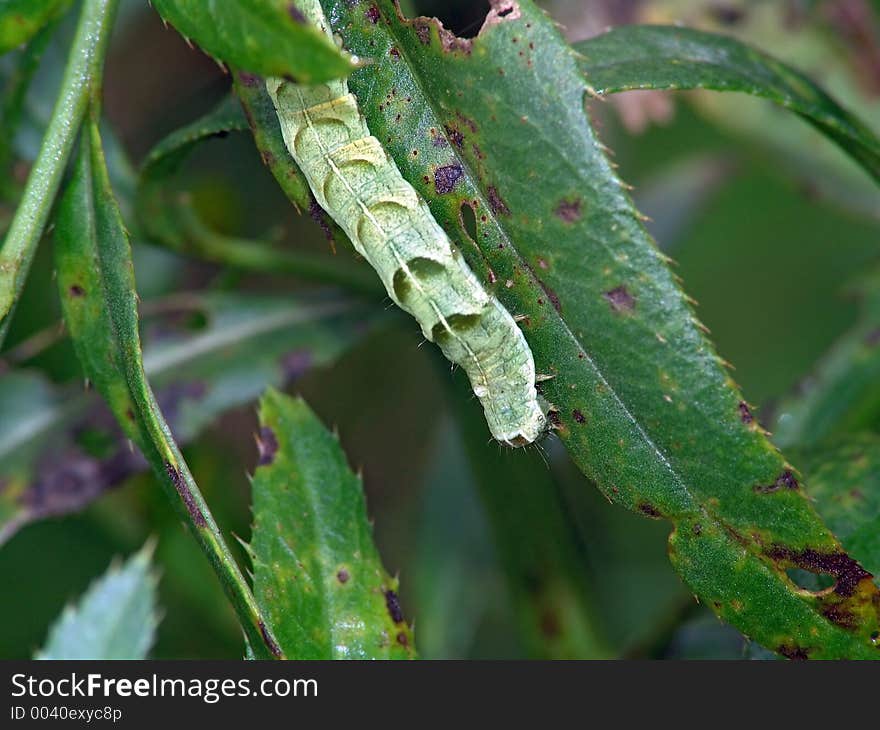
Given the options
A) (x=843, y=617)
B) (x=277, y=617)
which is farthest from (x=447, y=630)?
(x=843, y=617)

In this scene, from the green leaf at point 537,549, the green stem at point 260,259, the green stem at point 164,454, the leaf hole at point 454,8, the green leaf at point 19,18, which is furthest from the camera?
the green leaf at point 537,549

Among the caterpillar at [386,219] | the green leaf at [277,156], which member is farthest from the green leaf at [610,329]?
the green leaf at [277,156]

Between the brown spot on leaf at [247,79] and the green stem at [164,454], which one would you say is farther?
the brown spot on leaf at [247,79]

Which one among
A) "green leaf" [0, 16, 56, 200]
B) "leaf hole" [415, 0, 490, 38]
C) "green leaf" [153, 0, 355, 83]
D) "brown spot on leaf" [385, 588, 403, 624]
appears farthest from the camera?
"leaf hole" [415, 0, 490, 38]

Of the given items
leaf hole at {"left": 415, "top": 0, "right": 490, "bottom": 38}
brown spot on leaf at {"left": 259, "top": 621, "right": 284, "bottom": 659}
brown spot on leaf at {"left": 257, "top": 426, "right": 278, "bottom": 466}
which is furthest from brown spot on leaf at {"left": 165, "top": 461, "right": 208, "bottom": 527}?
leaf hole at {"left": 415, "top": 0, "right": 490, "bottom": 38}

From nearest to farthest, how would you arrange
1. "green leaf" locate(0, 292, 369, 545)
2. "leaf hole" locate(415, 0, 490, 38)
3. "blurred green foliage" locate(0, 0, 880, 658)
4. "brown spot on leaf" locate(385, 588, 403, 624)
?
"brown spot on leaf" locate(385, 588, 403, 624), "green leaf" locate(0, 292, 369, 545), "leaf hole" locate(415, 0, 490, 38), "blurred green foliage" locate(0, 0, 880, 658)

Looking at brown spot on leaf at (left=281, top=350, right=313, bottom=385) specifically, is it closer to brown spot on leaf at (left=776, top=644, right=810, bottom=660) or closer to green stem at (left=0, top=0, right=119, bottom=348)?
green stem at (left=0, top=0, right=119, bottom=348)

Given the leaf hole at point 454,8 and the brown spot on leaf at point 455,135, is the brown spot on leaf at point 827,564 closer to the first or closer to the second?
the brown spot on leaf at point 455,135
